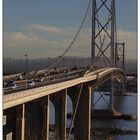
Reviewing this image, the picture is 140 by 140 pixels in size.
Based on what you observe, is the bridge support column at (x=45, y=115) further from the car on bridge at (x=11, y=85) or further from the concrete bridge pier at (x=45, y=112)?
the car on bridge at (x=11, y=85)

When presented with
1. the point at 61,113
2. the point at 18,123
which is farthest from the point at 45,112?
the point at 18,123

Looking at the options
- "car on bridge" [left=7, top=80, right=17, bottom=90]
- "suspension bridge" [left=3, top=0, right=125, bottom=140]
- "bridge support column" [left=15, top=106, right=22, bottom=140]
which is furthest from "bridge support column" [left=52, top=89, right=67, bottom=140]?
"bridge support column" [left=15, top=106, right=22, bottom=140]

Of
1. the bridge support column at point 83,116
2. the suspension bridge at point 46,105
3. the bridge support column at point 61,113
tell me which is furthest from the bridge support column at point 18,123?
the bridge support column at point 83,116

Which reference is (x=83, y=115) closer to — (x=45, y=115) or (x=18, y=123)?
(x=45, y=115)

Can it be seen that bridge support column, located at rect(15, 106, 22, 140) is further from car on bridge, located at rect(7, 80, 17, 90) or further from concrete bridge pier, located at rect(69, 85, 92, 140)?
concrete bridge pier, located at rect(69, 85, 92, 140)

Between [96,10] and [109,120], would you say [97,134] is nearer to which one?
[109,120]

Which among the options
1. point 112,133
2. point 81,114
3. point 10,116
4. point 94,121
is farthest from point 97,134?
point 10,116

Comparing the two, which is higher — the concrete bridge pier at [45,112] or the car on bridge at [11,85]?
the car on bridge at [11,85]
